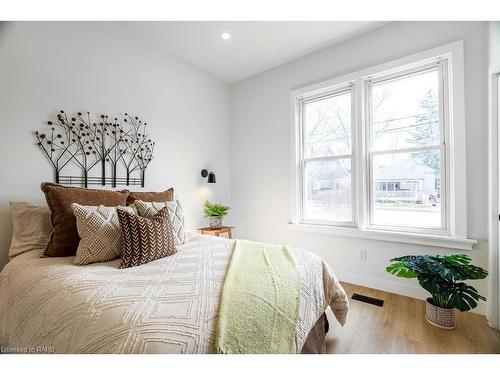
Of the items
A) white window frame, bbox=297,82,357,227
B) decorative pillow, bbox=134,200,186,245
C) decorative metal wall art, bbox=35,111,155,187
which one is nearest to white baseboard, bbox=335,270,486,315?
white window frame, bbox=297,82,357,227

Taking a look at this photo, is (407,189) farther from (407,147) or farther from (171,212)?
(171,212)

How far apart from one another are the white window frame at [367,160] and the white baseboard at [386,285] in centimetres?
45

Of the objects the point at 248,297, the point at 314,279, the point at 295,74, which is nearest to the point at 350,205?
the point at 314,279

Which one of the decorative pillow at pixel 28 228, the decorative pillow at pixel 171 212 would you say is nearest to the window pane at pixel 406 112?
the decorative pillow at pixel 171 212

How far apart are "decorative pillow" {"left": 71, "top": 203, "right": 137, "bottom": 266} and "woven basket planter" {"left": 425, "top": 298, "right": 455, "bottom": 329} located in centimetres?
240

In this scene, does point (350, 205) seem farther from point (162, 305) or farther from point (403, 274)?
point (162, 305)

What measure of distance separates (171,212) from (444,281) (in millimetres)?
2167

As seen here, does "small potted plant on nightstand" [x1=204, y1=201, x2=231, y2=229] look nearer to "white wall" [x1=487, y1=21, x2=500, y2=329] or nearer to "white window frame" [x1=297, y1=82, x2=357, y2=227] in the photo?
"white window frame" [x1=297, y1=82, x2=357, y2=227]

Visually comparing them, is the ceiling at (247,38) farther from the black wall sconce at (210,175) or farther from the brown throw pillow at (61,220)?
the brown throw pillow at (61,220)

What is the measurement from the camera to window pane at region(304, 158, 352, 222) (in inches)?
107

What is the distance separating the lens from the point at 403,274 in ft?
5.93

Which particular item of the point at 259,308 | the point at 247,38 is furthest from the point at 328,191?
the point at 259,308

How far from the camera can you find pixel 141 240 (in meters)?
1.49
